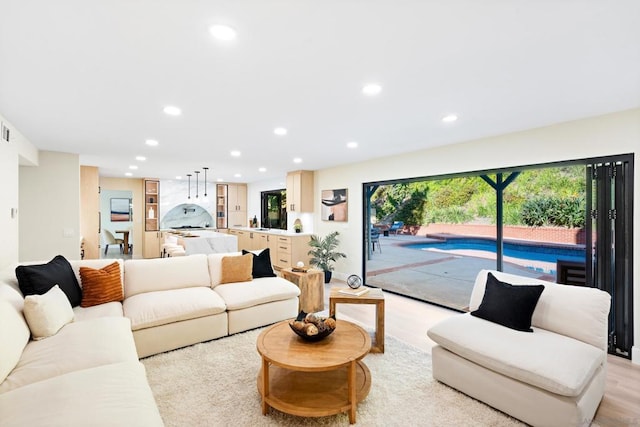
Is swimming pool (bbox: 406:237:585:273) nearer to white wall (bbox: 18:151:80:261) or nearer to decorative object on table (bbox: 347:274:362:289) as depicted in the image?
decorative object on table (bbox: 347:274:362:289)

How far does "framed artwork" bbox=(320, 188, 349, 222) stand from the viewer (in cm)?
613

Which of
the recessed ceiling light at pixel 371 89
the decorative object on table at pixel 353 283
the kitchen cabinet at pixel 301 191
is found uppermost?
the recessed ceiling light at pixel 371 89

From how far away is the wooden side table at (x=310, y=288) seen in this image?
13.9 feet

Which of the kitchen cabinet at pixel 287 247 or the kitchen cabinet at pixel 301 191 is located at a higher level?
the kitchen cabinet at pixel 301 191

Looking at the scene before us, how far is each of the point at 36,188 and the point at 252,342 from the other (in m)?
4.36

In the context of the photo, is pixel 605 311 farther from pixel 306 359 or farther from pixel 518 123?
pixel 306 359

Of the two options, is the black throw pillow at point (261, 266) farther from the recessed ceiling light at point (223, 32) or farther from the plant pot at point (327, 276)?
the recessed ceiling light at point (223, 32)

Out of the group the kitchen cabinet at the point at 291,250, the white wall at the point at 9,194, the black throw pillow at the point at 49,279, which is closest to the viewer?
the black throw pillow at the point at 49,279

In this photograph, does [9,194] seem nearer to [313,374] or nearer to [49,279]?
[49,279]

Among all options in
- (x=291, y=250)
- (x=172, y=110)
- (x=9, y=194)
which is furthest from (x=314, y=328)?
(x=291, y=250)

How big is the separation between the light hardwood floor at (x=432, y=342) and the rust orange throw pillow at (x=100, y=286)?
268 cm

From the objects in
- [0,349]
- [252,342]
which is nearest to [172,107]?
[0,349]

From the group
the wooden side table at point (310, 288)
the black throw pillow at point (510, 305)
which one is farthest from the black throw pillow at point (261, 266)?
the black throw pillow at point (510, 305)

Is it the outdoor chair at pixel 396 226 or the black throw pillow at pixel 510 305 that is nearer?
the black throw pillow at pixel 510 305
